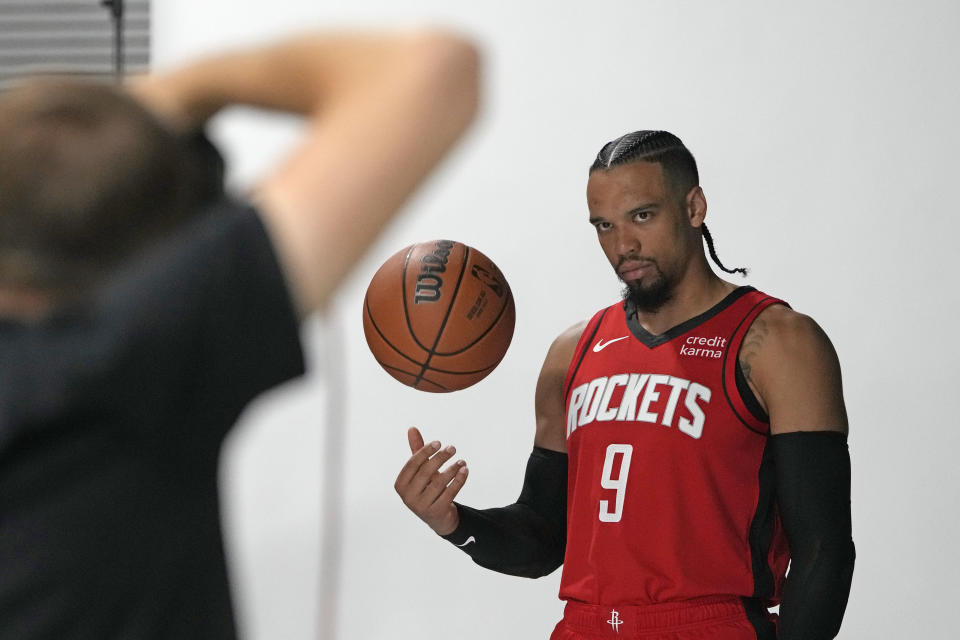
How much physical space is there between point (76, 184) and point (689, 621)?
1.69 metres

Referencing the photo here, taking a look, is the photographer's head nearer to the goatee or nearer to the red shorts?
the red shorts

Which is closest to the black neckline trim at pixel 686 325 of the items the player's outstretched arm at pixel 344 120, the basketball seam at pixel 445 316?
the basketball seam at pixel 445 316

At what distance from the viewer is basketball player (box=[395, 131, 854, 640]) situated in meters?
A: 2.04

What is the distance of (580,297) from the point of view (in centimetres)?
350

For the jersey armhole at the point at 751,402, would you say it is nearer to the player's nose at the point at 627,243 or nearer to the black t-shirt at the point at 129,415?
Result: the player's nose at the point at 627,243

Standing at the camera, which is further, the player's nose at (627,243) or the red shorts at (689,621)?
the player's nose at (627,243)

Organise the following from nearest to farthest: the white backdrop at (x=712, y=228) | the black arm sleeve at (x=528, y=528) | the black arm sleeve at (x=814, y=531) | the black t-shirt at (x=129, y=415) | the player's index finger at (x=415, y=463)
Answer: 1. the black t-shirt at (x=129, y=415)
2. the black arm sleeve at (x=814, y=531)
3. the player's index finger at (x=415, y=463)
4. the black arm sleeve at (x=528, y=528)
5. the white backdrop at (x=712, y=228)

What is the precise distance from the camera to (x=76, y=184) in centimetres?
62

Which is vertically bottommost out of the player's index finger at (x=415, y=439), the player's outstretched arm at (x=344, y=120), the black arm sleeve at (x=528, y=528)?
the black arm sleeve at (x=528, y=528)

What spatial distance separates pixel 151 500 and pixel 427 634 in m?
2.97

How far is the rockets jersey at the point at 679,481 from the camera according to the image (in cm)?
211

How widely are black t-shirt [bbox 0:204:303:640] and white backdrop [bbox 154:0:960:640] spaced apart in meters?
2.79

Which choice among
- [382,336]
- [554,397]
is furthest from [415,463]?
[554,397]

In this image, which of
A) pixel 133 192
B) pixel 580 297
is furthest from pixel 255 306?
pixel 580 297
